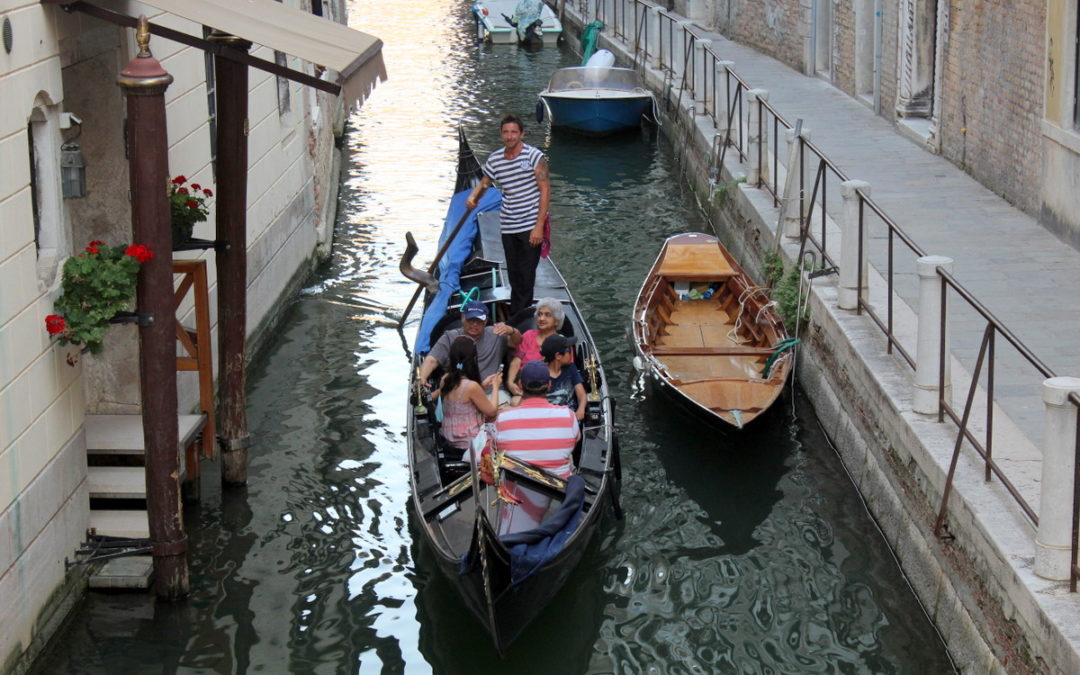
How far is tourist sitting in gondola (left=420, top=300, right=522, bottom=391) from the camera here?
26.5 ft

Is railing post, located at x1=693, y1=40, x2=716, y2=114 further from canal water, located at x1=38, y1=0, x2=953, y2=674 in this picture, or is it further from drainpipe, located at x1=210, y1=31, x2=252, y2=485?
drainpipe, located at x1=210, y1=31, x2=252, y2=485

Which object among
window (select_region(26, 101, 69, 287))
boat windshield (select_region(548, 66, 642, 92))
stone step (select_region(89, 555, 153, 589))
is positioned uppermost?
window (select_region(26, 101, 69, 287))

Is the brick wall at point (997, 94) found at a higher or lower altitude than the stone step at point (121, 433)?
higher

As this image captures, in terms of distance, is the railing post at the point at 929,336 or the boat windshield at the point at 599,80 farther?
the boat windshield at the point at 599,80

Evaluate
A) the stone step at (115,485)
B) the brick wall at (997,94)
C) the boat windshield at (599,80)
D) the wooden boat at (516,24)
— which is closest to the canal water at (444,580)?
the stone step at (115,485)

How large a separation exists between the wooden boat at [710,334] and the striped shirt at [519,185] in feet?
3.52

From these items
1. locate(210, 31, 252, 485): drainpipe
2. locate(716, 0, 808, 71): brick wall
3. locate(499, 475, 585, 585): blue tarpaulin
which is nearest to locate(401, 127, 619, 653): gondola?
locate(499, 475, 585, 585): blue tarpaulin

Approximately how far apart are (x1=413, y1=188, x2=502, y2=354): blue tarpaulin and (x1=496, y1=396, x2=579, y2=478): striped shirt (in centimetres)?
197

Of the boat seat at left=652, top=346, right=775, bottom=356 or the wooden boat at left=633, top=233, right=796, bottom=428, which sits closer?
the wooden boat at left=633, top=233, right=796, bottom=428

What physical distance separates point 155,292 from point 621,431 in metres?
3.75

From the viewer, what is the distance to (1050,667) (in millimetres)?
4949

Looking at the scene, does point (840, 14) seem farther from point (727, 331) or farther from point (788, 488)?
point (788, 488)

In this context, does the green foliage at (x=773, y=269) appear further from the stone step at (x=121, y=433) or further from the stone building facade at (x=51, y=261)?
the stone step at (x=121, y=433)

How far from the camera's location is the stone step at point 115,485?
21.9 feet
